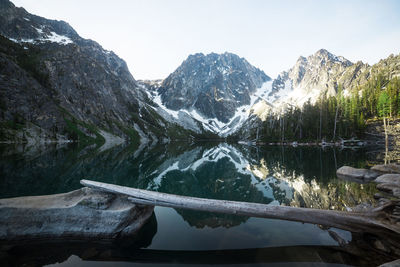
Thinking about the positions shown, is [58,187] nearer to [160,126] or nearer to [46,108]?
[46,108]

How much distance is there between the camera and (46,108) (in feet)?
310

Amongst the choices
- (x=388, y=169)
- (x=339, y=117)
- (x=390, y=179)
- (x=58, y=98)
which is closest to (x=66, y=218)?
(x=390, y=179)

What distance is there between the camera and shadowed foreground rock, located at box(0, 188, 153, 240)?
812cm

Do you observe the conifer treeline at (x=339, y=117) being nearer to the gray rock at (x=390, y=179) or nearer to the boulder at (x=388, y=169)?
the boulder at (x=388, y=169)

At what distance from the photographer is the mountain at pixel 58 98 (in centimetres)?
8156

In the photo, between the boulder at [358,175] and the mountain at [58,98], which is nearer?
the boulder at [358,175]

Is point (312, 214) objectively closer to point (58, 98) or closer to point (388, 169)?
point (388, 169)

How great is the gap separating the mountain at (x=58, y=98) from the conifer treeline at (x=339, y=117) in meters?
106

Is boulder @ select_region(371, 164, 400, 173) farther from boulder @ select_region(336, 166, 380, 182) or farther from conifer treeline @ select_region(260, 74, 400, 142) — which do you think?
conifer treeline @ select_region(260, 74, 400, 142)

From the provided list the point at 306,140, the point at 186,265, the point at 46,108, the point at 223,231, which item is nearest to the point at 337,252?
the point at 223,231

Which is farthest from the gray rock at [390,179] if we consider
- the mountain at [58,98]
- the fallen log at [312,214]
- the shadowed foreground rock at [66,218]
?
the mountain at [58,98]

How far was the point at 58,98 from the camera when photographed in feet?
377

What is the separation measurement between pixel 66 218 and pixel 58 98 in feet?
452

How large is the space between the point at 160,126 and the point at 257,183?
18322cm
